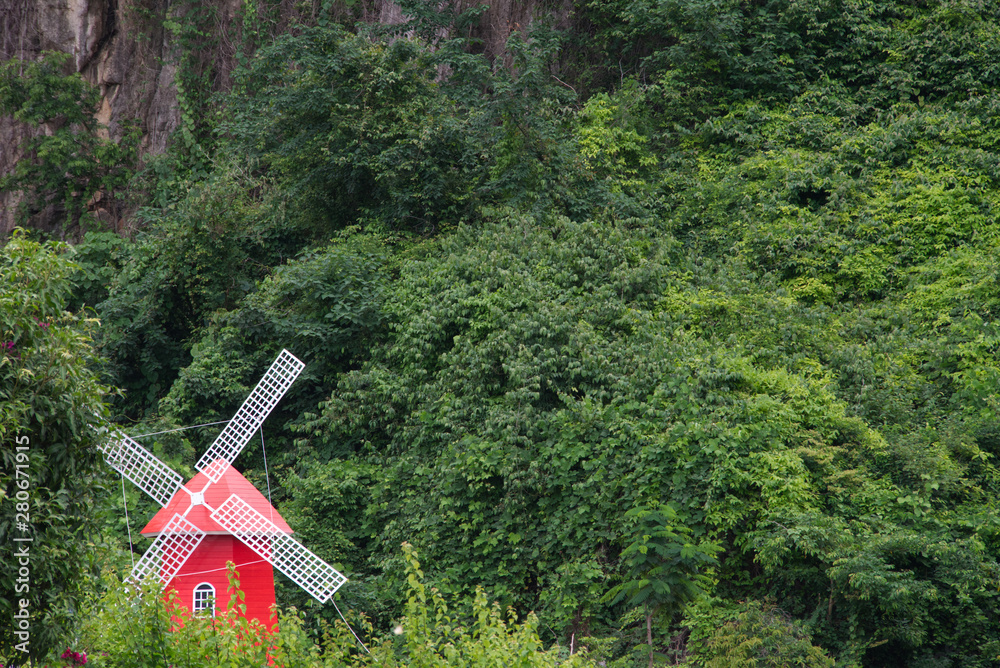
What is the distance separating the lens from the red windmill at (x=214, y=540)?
439 inches

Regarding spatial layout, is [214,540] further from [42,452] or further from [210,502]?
[42,452]

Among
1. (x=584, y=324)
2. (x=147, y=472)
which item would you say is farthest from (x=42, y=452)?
(x=584, y=324)

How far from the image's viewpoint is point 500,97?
64.6ft

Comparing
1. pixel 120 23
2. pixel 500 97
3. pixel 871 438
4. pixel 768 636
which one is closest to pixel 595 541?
pixel 768 636

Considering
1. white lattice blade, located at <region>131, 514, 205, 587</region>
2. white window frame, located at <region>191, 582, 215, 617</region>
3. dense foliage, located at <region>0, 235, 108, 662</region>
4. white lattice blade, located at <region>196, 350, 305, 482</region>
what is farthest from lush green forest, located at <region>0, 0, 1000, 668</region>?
white lattice blade, located at <region>196, 350, 305, 482</region>

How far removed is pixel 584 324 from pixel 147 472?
285 inches

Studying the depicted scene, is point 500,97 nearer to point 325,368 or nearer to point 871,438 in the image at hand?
point 325,368

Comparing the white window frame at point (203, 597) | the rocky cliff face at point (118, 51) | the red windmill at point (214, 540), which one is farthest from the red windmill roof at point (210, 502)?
the rocky cliff face at point (118, 51)

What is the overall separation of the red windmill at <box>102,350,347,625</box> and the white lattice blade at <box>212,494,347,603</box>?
0.01m

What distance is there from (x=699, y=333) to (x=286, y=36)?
38.5 feet

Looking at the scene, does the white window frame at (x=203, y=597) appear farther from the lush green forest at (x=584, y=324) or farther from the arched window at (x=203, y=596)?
the lush green forest at (x=584, y=324)

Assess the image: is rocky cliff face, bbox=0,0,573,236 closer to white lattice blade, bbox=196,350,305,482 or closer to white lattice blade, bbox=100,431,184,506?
white lattice blade, bbox=196,350,305,482

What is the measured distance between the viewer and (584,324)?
51.1 feet

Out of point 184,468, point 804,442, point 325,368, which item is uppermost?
point 804,442
